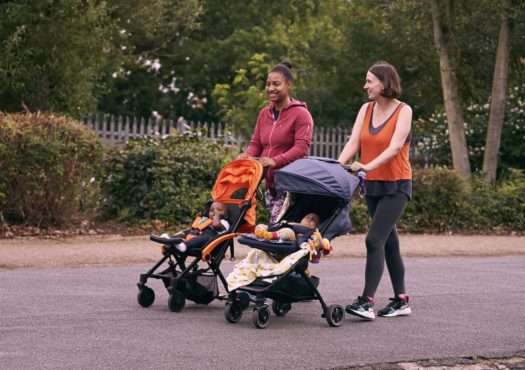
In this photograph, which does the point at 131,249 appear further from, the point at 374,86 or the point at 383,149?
the point at 374,86

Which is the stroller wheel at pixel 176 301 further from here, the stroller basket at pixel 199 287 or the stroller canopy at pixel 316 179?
the stroller canopy at pixel 316 179

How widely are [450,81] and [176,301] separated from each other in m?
16.6

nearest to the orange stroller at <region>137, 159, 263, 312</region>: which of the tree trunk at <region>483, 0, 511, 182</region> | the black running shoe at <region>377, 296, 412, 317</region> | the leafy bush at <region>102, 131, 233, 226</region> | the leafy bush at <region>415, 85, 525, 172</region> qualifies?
the black running shoe at <region>377, 296, 412, 317</region>

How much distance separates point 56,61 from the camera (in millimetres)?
19047

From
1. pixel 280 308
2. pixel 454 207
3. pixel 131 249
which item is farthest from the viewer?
pixel 454 207

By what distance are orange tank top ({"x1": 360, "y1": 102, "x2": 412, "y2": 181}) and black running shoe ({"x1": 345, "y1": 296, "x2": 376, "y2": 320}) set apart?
1.02 metres

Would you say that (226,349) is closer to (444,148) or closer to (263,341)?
(263,341)

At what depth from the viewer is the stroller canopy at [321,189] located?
8.61 m

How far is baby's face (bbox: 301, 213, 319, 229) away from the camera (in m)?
8.78

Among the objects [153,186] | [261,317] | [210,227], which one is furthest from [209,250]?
[153,186]

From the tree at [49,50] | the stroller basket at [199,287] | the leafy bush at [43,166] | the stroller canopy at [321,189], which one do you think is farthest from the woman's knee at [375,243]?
the tree at [49,50]

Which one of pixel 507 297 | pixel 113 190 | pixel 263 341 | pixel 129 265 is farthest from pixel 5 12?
pixel 263 341

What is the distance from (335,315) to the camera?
8.66 metres

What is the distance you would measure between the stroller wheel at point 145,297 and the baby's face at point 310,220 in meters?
1.49
